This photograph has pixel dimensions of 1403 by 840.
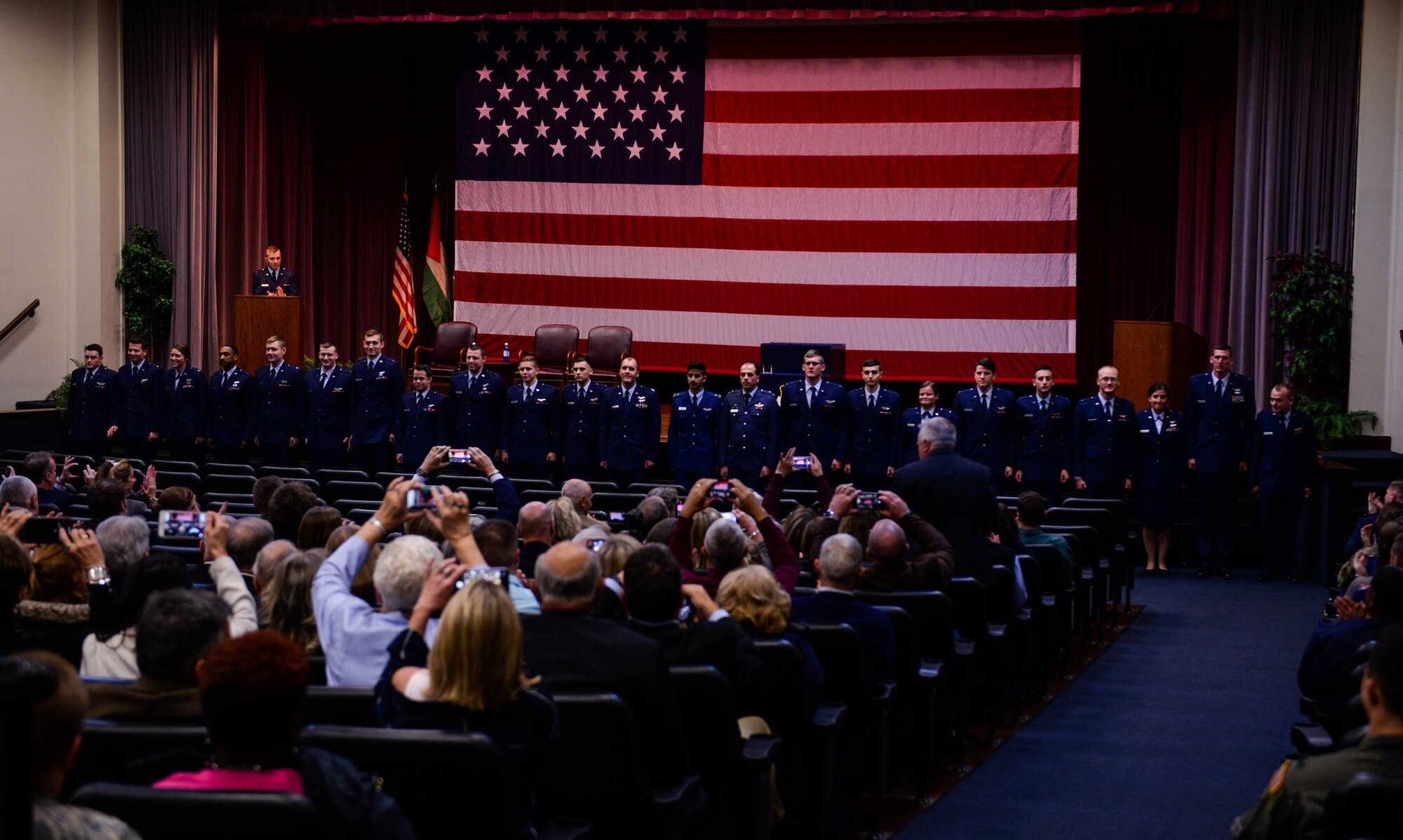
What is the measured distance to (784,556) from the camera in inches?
186

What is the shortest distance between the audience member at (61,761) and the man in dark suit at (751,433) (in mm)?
8651

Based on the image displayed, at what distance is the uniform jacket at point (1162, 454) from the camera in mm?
10016

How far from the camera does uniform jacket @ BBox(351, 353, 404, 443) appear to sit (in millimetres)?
11398

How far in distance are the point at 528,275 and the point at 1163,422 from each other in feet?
21.2

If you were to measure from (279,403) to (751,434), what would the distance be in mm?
3992

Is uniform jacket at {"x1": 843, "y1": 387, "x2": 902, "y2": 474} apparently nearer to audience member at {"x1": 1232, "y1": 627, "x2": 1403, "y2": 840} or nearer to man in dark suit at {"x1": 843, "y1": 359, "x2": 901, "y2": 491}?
man in dark suit at {"x1": 843, "y1": 359, "x2": 901, "y2": 491}

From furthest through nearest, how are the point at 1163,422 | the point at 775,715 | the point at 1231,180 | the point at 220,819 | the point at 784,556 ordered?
the point at 1231,180 → the point at 1163,422 → the point at 784,556 → the point at 775,715 → the point at 220,819

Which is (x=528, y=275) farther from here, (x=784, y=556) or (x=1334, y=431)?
(x=784, y=556)

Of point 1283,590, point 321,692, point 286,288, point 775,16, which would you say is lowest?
point 1283,590

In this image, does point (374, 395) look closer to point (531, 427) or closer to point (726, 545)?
point (531, 427)

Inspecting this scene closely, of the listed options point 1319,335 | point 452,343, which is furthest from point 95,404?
point 1319,335

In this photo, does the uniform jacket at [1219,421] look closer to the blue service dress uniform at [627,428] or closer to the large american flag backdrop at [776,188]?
the large american flag backdrop at [776,188]

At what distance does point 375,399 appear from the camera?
11.4 m

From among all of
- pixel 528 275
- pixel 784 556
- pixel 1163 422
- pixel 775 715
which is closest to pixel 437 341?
pixel 528 275
